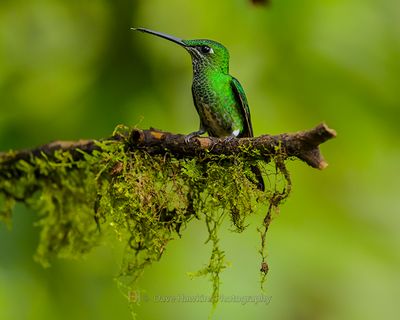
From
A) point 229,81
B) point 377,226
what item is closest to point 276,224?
Answer: point 377,226

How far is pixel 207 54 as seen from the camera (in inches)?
128

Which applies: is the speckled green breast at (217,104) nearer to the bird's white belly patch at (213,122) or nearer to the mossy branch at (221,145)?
the bird's white belly patch at (213,122)

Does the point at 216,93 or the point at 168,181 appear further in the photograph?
the point at 216,93

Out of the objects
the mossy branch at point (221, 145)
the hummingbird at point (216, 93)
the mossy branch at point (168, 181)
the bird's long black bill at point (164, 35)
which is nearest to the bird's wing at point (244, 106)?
the hummingbird at point (216, 93)

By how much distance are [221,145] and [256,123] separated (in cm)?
95

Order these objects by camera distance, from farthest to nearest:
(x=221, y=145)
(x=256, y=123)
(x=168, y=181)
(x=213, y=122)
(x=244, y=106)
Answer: (x=256, y=123)
(x=213, y=122)
(x=244, y=106)
(x=168, y=181)
(x=221, y=145)

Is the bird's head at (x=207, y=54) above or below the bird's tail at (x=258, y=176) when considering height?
above

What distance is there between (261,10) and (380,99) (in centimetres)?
65

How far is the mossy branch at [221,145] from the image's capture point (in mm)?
1969

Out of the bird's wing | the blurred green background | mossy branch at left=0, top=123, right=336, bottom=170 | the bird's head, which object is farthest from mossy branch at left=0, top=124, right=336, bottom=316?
the bird's head

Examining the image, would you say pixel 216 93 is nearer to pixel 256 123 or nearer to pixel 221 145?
pixel 256 123

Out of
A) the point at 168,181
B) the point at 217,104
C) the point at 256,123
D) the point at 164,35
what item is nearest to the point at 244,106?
the point at 217,104

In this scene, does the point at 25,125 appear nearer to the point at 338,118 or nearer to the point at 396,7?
the point at 338,118

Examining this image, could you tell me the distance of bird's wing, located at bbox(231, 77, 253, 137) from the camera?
120 inches
